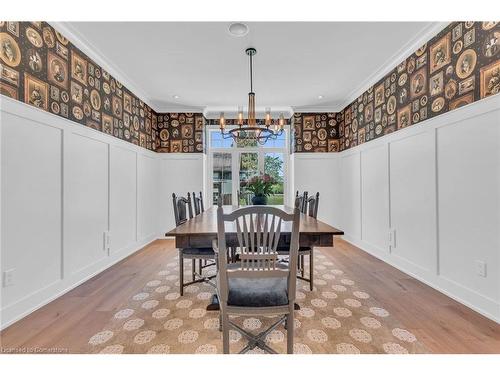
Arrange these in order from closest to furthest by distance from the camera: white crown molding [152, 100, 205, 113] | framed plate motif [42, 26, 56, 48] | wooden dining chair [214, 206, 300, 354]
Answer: wooden dining chair [214, 206, 300, 354] → framed plate motif [42, 26, 56, 48] → white crown molding [152, 100, 205, 113]

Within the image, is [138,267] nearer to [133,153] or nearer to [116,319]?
[116,319]

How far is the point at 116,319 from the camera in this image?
6.34 ft

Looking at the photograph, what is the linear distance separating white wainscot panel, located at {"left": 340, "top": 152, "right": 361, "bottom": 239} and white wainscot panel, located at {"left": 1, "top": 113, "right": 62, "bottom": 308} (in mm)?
4120

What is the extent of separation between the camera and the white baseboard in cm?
189

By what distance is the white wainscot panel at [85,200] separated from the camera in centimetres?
247

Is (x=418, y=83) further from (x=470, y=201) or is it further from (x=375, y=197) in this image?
(x=375, y=197)

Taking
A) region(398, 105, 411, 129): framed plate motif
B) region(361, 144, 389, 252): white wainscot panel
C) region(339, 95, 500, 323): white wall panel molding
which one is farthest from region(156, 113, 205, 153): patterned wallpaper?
Answer: region(398, 105, 411, 129): framed plate motif

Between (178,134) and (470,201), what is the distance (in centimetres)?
458

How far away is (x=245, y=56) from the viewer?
2900mm

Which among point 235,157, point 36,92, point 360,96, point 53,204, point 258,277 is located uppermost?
point 360,96

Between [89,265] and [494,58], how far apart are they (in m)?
4.34

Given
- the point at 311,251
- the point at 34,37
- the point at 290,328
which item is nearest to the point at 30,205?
the point at 34,37

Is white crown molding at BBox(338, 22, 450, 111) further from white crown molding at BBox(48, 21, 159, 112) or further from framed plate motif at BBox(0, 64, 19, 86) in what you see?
framed plate motif at BBox(0, 64, 19, 86)

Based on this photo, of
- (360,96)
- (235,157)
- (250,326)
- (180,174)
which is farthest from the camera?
(235,157)
